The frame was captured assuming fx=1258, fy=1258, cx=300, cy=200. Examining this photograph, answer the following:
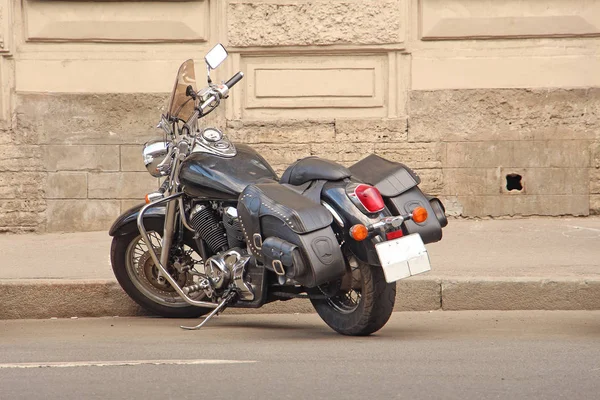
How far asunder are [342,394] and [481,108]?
6071mm

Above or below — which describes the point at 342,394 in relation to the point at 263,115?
below

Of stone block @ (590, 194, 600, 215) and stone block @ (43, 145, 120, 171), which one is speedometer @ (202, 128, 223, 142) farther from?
stone block @ (590, 194, 600, 215)

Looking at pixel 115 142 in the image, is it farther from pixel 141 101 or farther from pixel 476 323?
pixel 476 323

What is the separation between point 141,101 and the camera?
417 inches

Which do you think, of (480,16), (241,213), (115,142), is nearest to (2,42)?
(115,142)

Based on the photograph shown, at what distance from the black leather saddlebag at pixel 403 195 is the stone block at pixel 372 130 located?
13.2 ft

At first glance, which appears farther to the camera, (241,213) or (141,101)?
(141,101)

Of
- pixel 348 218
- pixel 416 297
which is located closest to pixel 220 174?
pixel 348 218

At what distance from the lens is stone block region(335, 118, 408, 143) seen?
35.0ft

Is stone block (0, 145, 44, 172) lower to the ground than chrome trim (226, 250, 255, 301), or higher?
higher

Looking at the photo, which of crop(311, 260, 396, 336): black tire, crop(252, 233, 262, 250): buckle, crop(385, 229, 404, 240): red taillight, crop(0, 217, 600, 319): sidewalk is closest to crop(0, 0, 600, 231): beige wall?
crop(0, 217, 600, 319): sidewalk

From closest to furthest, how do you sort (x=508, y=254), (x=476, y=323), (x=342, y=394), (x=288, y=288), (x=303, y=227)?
(x=342, y=394)
(x=303, y=227)
(x=288, y=288)
(x=476, y=323)
(x=508, y=254)

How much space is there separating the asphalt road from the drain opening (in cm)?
311

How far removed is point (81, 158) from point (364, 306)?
4.83 m
